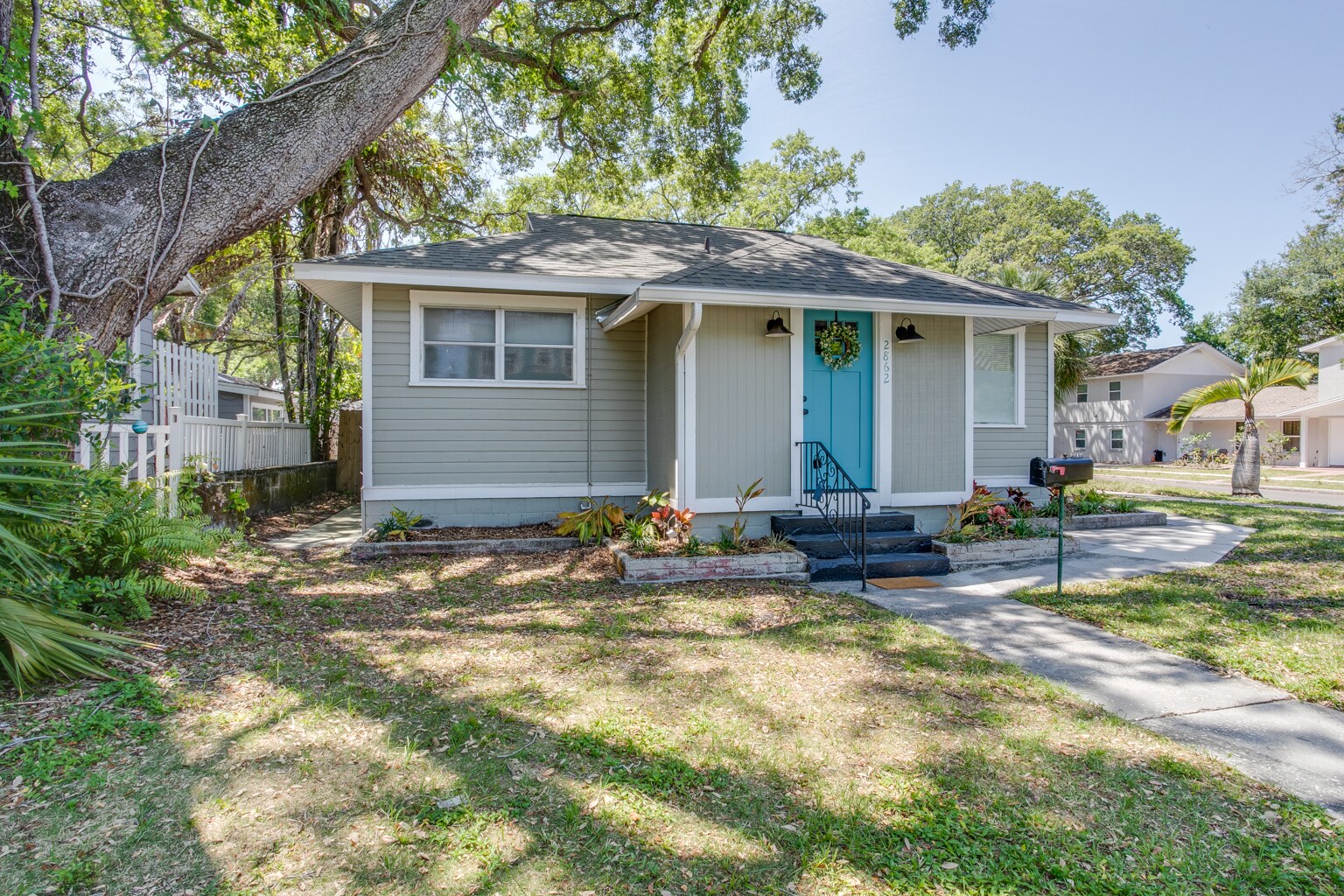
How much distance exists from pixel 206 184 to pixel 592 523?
4.72m

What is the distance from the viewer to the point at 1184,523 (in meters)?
9.54

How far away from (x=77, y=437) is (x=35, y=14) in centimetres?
315

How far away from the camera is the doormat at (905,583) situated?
5.99 m

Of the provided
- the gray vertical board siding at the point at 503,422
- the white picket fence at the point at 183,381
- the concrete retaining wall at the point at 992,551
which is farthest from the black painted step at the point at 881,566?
the white picket fence at the point at 183,381

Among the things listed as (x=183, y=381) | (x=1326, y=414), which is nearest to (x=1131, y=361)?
(x=1326, y=414)

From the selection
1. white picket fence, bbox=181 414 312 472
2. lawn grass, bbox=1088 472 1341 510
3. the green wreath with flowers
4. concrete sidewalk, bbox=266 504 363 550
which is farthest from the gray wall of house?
lawn grass, bbox=1088 472 1341 510

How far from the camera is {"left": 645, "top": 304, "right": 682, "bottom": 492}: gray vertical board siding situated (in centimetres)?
699

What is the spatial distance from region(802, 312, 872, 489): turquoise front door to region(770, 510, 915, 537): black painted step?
433 millimetres

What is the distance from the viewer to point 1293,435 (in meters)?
28.1

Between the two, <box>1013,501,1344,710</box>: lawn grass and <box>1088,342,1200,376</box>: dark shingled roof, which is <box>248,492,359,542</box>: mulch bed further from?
<box>1088,342,1200,376</box>: dark shingled roof

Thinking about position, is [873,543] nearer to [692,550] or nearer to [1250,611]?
[692,550]

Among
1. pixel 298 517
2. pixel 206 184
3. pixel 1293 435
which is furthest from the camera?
pixel 1293 435

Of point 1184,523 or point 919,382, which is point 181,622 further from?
point 1184,523

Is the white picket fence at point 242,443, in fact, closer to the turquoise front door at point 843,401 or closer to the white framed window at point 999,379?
the turquoise front door at point 843,401
